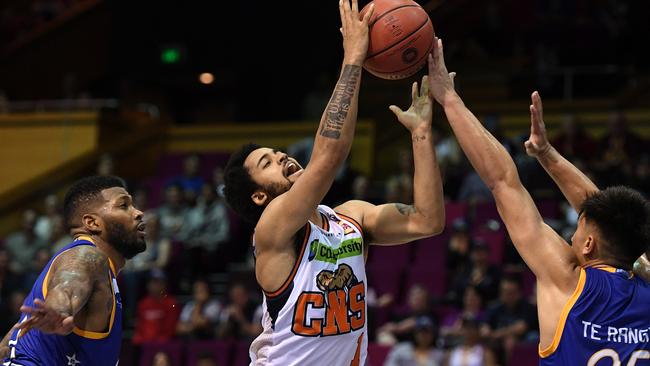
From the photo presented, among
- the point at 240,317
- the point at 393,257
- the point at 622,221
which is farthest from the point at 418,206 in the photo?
the point at 393,257

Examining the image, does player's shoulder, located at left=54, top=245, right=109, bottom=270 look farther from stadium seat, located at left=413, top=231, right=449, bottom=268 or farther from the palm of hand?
stadium seat, located at left=413, top=231, right=449, bottom=268

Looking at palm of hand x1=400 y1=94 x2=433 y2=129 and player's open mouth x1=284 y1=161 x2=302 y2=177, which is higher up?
palm of hand x1=400 y1=94 x2=433 y2=129

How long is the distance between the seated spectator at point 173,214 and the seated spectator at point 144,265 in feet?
0.74

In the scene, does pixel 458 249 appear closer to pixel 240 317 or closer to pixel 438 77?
pixel 240 317

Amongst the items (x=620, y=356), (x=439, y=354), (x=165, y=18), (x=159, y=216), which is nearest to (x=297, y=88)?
(x=165, y=18)

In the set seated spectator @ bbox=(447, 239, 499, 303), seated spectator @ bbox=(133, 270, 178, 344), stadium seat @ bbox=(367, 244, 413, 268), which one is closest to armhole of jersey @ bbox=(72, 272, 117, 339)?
seated spectator @ bbox=(447, 239, 499, 303)

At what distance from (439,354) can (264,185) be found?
18.1ft

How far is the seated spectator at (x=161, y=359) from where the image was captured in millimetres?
11039

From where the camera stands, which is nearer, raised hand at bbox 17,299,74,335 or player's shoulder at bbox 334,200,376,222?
raised hand at bbox 17,299,74,335

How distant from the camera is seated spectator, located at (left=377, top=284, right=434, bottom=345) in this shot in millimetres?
10672

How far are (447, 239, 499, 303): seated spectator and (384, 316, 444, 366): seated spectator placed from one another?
77 centimetres

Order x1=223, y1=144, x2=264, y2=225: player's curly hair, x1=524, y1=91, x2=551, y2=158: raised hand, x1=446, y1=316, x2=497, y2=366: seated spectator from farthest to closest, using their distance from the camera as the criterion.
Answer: x1=446, y1=316, x2=497, y2=366: seated spectator
x1=223, y1=144, x2=264, y2=225: player's curly hair
x1=524, y1=91, x2=551, y2=158: raised hand

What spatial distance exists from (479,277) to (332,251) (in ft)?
20.5

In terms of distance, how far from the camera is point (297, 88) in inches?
643
